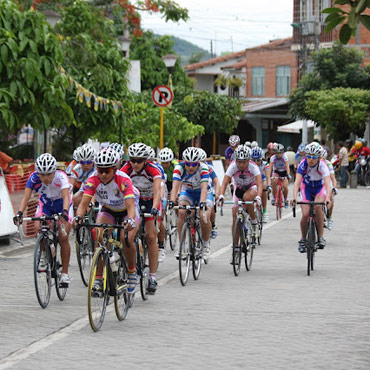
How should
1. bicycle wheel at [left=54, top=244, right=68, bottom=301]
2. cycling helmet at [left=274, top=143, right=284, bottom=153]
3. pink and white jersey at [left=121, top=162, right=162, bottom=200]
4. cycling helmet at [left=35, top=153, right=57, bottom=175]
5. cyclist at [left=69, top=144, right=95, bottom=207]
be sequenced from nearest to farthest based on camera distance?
bicycle wheel at [left=54, top=244, right=68, bottom=301], cycling helmet at [left=35, top=153, right=57, bottom=175], pink and white jersey at [left=121, top=162, right=162, bottom=200], cyclist at [left=69, top=144, right=95, bottom=207], cycling helmet at [left=274, top=143, right=284, bottom=153]

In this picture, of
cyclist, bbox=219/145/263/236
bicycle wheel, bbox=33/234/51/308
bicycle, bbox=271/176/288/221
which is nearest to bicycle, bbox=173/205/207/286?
cyclist, bbox=219/145/263/236

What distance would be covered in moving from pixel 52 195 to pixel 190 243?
2.16 metres

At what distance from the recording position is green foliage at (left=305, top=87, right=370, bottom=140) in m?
46.3

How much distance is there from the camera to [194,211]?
47.5 feet

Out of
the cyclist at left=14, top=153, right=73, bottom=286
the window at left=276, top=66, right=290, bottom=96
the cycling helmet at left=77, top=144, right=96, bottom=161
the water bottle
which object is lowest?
the water bottle

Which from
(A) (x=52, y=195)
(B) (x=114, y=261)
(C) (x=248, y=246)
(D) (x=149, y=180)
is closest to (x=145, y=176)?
(D) (x=149, y=180)

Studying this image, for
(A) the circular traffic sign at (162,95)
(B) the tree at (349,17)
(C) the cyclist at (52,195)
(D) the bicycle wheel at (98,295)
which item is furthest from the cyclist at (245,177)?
(A) the circular traffic sign at (162,95)

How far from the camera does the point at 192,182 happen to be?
50.2ft

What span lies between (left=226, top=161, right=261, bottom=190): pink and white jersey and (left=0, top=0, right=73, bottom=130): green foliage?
391cm

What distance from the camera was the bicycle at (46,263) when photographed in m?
11.6

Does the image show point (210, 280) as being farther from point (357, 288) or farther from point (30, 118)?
point (30, 118)

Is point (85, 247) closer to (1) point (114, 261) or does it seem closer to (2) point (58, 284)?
(2) point (58, 284)

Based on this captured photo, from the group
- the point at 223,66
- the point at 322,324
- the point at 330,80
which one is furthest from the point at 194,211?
the point at 223,66

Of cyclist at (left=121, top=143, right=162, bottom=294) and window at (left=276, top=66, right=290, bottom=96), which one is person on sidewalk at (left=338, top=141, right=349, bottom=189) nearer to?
window at (left=276, top=66, right=290, bottom=96)
